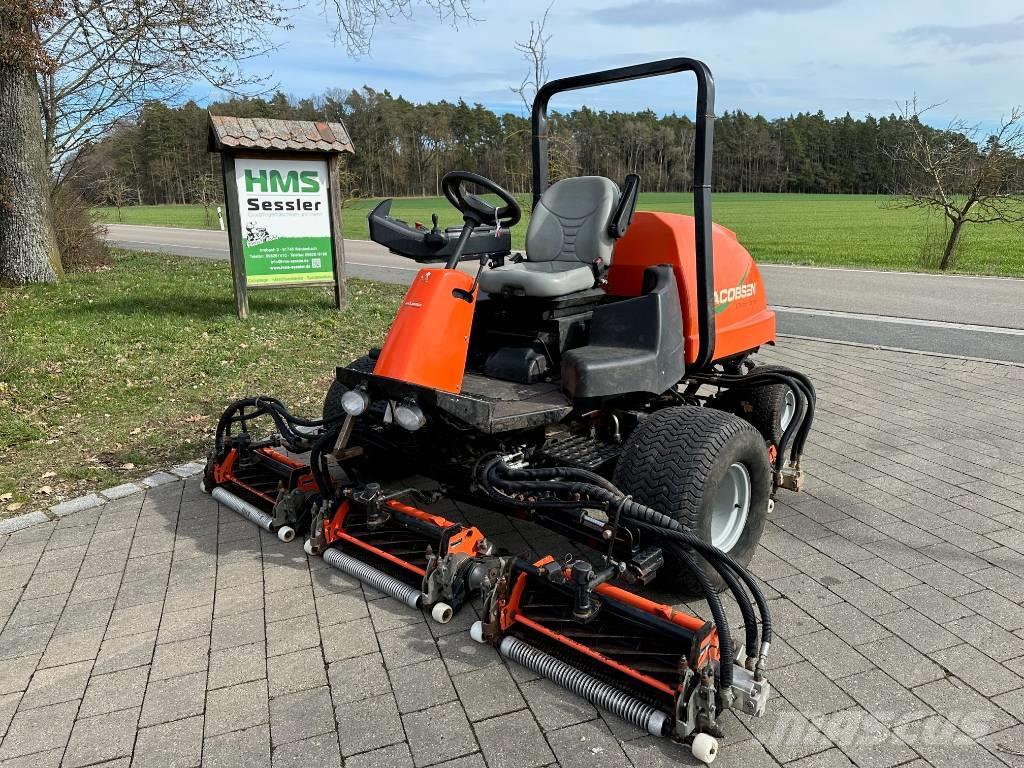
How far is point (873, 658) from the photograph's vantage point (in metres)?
2.81

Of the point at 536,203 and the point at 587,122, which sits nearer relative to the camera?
the point at 536,203

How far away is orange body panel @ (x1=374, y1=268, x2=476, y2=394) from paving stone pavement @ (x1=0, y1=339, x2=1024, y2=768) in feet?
3.19

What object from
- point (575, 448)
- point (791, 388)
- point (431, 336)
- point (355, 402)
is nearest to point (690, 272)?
point (791, 388)

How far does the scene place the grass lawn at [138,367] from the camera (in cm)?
505

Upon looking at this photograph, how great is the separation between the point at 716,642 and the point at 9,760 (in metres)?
2.26

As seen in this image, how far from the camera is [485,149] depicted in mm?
23719

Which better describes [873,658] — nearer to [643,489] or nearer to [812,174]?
[643,489]

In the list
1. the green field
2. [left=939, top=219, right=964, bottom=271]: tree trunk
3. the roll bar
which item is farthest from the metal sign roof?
[left=939, top=219, right=964, bottom=271]: tree trunk

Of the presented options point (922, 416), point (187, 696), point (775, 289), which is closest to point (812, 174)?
point (775, 289)

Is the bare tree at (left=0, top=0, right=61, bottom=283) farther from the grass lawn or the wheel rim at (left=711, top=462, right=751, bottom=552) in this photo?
the wheel rim at (left=711, top=462, right=751, bottom=552)

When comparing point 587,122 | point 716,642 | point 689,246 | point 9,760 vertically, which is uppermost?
point 587,122

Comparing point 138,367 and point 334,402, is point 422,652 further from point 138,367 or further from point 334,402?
point 138,367

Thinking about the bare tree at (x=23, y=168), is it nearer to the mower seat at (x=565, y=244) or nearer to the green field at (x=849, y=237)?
the green field at (x=849, y=237)

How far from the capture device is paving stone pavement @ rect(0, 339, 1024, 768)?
7.88ft
